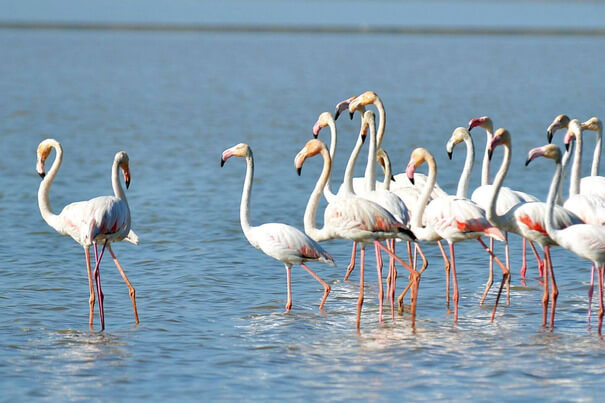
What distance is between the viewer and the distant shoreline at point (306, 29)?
87500 mm

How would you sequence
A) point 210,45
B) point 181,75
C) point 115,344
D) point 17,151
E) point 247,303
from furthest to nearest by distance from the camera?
point 210,45 → point 181,75 → point 17,151 → point 247,303 → point 115,344

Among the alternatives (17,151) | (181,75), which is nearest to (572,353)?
(17,151)

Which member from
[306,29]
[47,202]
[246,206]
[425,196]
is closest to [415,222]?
[425,196]

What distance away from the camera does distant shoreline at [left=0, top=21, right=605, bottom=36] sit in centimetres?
8750

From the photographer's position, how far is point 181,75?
39.8m

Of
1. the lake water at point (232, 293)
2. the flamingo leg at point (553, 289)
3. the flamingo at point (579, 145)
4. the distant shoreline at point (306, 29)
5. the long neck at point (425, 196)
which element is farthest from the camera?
the distant shoreline at point (306, 29)

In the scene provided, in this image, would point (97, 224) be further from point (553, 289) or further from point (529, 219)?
point (553, 289)

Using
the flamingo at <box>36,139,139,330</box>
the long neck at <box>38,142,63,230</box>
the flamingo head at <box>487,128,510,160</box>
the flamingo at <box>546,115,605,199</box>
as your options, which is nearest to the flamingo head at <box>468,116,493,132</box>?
the flamingo at <box>546,115,605,199</box>

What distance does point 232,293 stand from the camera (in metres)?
9.38

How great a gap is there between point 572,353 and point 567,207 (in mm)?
1381

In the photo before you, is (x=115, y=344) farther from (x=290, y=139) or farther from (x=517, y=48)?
(x=517, y=48)

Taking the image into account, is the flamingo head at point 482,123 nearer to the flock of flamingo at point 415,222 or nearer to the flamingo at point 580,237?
the flock of flamingo at point 415,222

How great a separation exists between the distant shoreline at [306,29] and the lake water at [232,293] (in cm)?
6254

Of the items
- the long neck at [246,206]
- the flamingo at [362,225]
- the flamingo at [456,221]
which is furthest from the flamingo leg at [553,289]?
the long neck at [246,206]
